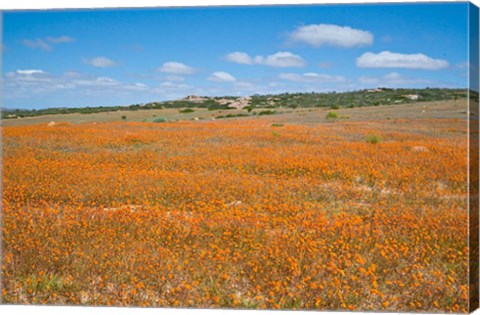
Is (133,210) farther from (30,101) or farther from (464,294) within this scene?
(464,294)

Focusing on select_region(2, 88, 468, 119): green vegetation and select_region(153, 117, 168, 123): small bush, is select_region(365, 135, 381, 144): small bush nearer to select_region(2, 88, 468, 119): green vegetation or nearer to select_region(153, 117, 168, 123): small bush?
select_region(2, 88, 468, 119): green vegetation

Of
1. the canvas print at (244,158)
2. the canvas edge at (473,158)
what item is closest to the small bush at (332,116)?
the canvas print at (244,158)

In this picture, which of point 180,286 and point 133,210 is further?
point 133,210

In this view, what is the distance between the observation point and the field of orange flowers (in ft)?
16.9

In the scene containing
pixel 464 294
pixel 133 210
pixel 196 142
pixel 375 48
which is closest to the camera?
pixel 464 294

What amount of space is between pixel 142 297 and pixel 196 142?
2041mm

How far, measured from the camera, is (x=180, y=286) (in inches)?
207

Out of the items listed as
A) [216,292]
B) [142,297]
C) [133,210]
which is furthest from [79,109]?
[216,292]

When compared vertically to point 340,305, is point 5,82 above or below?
above

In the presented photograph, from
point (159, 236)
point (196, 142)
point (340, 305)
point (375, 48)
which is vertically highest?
point (375, 48)

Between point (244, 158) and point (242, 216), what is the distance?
911 millimetres

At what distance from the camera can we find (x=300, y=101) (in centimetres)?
600

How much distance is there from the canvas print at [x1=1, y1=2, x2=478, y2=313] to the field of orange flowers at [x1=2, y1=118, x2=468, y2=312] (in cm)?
2


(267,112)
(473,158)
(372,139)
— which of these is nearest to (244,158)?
(267,112)
